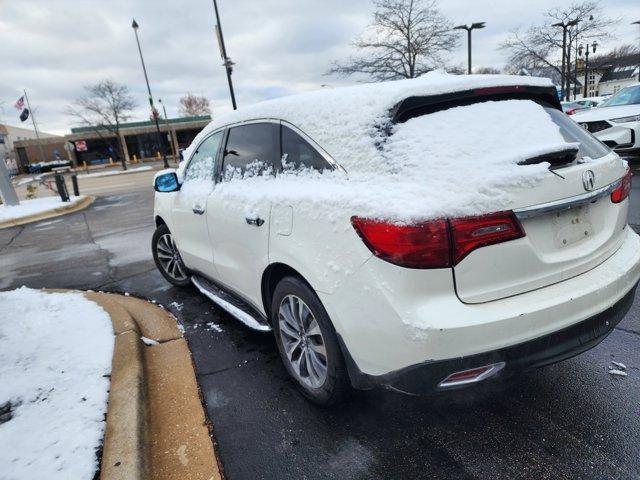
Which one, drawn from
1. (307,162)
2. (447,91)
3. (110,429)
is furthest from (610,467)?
(110,429)

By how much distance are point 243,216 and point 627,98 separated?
10975 millimetres

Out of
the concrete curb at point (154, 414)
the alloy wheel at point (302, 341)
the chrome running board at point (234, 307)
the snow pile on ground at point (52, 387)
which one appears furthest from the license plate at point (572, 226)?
the snow pile on ground at point (52, 387)

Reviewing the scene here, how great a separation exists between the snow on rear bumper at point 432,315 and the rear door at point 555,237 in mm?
61

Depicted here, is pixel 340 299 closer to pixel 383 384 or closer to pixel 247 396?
pixel 383 384

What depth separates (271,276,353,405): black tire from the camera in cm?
212

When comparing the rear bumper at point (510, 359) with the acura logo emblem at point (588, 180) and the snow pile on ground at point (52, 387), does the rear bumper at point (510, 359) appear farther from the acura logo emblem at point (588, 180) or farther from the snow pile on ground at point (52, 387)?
the snow pile on ground at point (52, 387)

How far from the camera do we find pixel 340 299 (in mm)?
1928

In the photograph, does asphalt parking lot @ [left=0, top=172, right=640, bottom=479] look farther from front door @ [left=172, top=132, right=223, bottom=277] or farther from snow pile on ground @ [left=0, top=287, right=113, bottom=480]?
front door @ [left=172, top=132, right=223, bottom=277]

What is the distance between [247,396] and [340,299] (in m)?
1.13

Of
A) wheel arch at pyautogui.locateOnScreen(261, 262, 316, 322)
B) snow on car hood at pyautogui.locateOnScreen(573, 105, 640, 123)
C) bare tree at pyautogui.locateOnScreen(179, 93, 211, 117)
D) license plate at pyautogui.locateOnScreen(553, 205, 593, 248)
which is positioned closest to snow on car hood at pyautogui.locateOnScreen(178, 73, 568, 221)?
license plate at pyautogui.locateOnScreen(553, 205, 593, 248)

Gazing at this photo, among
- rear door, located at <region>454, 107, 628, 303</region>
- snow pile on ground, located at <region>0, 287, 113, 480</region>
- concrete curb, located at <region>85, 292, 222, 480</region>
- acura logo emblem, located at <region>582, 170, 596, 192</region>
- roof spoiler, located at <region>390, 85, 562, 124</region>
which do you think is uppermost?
roof spoiler, located at <region>390, 85, 562, 124</region>

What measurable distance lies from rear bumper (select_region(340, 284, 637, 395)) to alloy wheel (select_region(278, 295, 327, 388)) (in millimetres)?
366

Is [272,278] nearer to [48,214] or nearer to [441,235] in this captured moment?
[441,235]

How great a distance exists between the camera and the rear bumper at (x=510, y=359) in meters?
1.73
